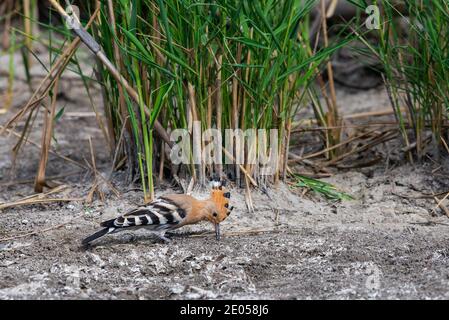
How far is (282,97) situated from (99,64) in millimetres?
1017

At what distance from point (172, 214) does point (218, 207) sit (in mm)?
231

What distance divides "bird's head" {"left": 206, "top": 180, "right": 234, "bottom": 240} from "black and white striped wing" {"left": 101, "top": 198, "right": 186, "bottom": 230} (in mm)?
148

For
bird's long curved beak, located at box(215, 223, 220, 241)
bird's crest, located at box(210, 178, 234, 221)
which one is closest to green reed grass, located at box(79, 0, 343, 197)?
bird's crest, located at box(210, 178, 234, 221)

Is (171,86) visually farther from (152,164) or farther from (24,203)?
(24,203)

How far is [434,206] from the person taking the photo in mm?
4758

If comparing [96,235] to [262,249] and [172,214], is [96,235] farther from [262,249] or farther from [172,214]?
[262,249]

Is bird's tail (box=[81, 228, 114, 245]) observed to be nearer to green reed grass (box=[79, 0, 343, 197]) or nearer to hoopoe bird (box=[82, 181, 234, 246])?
hoopoe bird (box=[82, 181, 234, 246])

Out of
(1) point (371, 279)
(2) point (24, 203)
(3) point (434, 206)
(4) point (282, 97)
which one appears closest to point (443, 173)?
(3) point (434, 206)

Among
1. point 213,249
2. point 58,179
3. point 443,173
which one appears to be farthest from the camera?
point 58,179

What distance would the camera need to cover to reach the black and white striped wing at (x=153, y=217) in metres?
4.14

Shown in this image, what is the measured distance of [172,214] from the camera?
4.24 m

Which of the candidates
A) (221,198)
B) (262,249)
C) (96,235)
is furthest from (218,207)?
(96,235)
